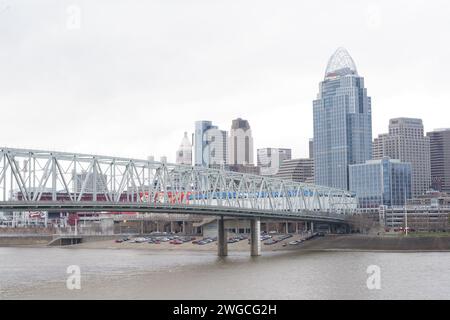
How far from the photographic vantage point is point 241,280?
7131cm

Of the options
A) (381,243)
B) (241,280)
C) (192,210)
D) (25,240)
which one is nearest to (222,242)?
(192,210)

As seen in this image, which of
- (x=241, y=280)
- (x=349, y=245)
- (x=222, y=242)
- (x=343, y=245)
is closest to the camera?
(x=241, y=280)

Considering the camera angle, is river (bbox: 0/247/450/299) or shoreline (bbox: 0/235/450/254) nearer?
river (bbox: 0/247/450/299)

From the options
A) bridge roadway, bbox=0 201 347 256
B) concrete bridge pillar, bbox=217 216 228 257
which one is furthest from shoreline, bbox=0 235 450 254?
concrete bridge pillar, bbox=217 216 228 257

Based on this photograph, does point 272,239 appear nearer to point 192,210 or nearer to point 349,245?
point 349,245

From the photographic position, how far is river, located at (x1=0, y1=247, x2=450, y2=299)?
2355 inches

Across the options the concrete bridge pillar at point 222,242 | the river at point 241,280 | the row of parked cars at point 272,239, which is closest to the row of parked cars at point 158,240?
the row of parked cars at point 272,239

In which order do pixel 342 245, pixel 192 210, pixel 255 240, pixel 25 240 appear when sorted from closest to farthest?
pixel 192 210
pixel 255 240
pixel 342 245
pixel 25 240

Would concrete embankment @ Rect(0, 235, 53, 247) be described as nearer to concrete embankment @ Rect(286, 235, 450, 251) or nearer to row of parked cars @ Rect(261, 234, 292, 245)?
row of parked cars @ Rect(261, 234, 292, 245)

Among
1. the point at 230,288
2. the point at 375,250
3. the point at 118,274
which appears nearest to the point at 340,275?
the point at 230,288

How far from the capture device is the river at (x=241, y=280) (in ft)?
196

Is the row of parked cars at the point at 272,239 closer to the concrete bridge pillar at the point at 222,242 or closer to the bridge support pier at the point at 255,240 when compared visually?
the bridge support pier at the point at 255,240

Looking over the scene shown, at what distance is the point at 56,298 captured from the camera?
57844 millimetres
